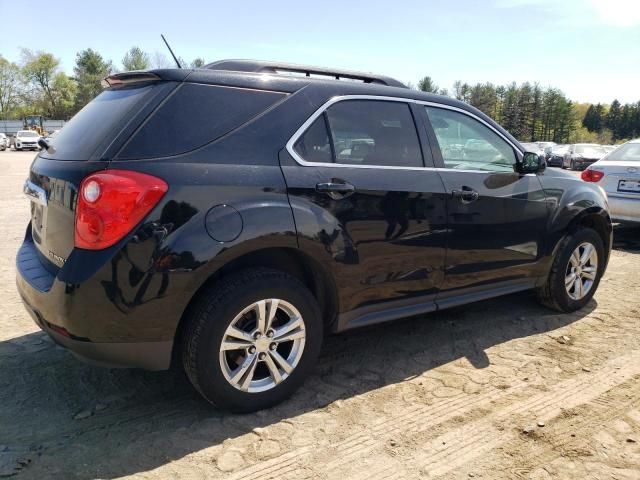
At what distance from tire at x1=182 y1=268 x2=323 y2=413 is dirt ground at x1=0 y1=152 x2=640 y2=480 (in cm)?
15

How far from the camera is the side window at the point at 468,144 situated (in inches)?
146

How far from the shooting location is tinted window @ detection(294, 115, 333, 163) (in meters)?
2.99

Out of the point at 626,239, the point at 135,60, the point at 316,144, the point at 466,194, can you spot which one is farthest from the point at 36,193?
the point at 135,60

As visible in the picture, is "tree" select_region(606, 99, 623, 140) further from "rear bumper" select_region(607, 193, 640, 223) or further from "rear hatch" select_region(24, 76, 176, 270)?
"rear hatch" select_region(24, 76, 176, 270)

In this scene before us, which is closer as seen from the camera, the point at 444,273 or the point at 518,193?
the point at 444,273

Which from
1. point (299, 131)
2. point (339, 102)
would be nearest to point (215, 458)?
point (299, 131)

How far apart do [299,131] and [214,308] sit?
1.10m

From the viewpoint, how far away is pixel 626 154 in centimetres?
822

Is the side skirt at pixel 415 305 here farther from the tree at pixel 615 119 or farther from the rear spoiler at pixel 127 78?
the tree at pixel 615 119

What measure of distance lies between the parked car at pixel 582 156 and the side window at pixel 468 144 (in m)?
25.5

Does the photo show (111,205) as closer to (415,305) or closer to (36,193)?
(36,193)

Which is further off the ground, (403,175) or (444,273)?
(403,175)

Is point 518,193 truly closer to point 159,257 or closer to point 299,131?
point 299,131

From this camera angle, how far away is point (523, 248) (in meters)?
4.15
